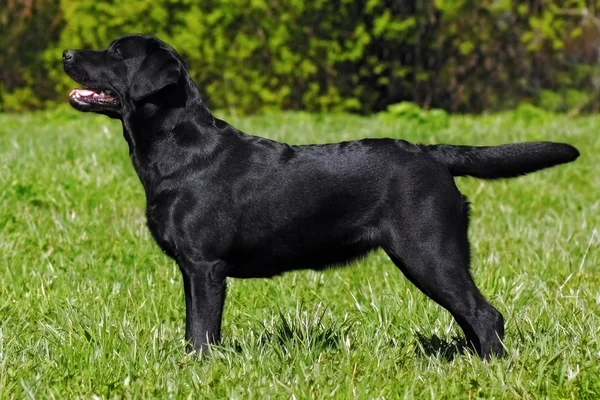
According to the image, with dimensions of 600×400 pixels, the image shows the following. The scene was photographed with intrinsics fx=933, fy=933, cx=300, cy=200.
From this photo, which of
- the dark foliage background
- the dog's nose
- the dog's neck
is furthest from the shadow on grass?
the dark foliage background

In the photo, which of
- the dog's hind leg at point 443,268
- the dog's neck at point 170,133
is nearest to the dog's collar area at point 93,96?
the dog's neck at point 170,133

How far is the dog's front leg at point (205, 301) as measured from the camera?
11.9ft

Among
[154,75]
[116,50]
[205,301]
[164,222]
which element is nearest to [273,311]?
[205,301]

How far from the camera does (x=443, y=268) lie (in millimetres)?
3635

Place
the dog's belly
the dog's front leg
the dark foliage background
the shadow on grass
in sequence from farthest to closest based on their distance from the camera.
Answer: the dark foliage background, the shadow on grass, the dog's belly, the dog's front leg

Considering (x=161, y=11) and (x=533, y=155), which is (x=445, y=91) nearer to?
(x=161, y=11)

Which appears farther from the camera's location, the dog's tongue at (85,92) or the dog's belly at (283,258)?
the dog's tongue at (85,92)

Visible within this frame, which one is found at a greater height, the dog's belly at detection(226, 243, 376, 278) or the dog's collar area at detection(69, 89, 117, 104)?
the dog's collar area at detection(69, 89, 117, 104)

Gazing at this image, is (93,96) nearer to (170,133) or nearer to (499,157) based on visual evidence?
(170,133)

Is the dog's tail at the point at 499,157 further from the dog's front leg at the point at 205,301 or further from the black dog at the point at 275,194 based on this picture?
the dog's front leg at the point at 205,301

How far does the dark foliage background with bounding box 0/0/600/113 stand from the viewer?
13.0 m

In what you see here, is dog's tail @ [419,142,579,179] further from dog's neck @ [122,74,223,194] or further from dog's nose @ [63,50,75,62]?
dog's nose @ [63,50,75,62]

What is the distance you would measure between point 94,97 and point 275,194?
877 mm

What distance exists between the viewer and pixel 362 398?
3.12m
